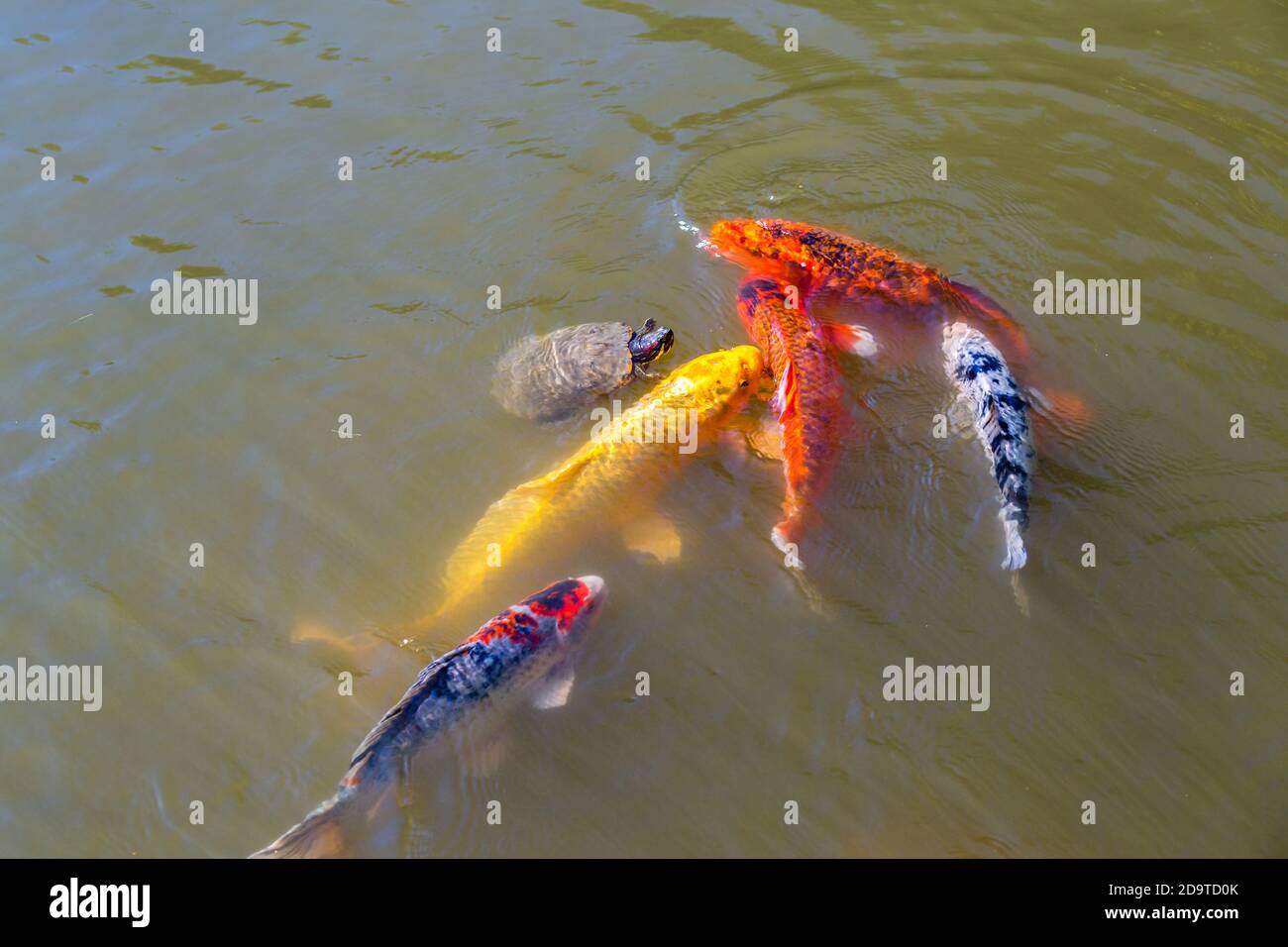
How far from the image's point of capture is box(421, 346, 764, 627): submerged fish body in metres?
6.17

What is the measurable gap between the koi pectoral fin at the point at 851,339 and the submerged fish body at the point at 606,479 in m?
0.64

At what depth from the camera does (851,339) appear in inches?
295

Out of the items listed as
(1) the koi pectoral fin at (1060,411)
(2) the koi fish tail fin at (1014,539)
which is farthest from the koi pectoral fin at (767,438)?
(1) the koi pectoral fin at (1060,411)

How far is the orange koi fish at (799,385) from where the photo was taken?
6.32 meters

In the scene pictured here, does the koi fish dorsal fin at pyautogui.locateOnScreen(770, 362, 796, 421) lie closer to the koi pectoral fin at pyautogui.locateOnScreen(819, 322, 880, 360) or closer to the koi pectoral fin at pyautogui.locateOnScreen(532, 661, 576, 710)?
the koi pectoral fin at pyautogui.locateOnScreen(819, 322, 880, 360)

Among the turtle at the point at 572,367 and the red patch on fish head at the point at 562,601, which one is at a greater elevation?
the turtle at the point at 572,367

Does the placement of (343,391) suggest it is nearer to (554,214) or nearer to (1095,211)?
(554,214)

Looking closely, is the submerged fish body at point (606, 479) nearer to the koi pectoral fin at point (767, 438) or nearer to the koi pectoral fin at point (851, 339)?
the koi pectoral fin at point (767, 438)

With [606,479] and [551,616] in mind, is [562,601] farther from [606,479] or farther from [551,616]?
[606,479]

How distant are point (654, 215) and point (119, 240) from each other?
5.07m

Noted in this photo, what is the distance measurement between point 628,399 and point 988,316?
3.01 meters

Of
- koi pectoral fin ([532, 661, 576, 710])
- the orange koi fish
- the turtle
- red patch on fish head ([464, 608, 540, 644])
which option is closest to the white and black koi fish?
the orange koi fish

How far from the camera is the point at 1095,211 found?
848cm
